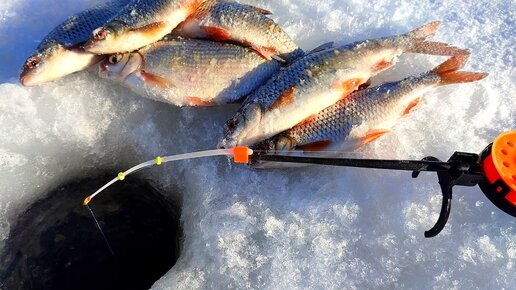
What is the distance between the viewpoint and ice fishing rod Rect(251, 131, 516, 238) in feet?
6.43

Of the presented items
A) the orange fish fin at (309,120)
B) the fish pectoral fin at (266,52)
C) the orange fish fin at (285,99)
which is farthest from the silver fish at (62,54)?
the orange fish fin at (309,120)

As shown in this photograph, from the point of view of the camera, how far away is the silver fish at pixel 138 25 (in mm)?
2613

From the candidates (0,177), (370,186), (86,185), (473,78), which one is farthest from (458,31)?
(0,177)

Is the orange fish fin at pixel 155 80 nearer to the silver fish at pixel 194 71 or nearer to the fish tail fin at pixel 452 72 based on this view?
the silver fish at pixel 194 71

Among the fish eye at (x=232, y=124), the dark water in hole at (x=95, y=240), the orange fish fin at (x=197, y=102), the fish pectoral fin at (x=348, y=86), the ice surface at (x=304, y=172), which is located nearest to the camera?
the ice surface at (x=304, y=172)

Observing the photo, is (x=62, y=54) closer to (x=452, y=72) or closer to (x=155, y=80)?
(x=155, y=80)

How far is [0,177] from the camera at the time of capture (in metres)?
2.70

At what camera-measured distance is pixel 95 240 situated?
295 centimetres

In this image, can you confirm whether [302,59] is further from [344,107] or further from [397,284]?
[397,284]

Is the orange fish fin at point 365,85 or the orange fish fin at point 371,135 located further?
the orange fish fin at point 365,85

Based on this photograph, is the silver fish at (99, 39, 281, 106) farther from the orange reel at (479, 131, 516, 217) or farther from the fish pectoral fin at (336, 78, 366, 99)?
the orange reel at (479, 131, 516, 217)

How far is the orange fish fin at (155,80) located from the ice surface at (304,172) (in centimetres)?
26

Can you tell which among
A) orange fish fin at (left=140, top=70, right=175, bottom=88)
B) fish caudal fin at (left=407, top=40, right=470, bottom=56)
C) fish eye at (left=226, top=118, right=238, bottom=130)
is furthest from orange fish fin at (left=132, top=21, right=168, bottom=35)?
fish caudal fin at (left=407, top=40, right=470, bottom=56)

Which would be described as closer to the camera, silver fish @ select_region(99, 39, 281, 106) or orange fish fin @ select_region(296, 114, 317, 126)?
orange fish fin @ select_region(296, 114, 317, 126)
